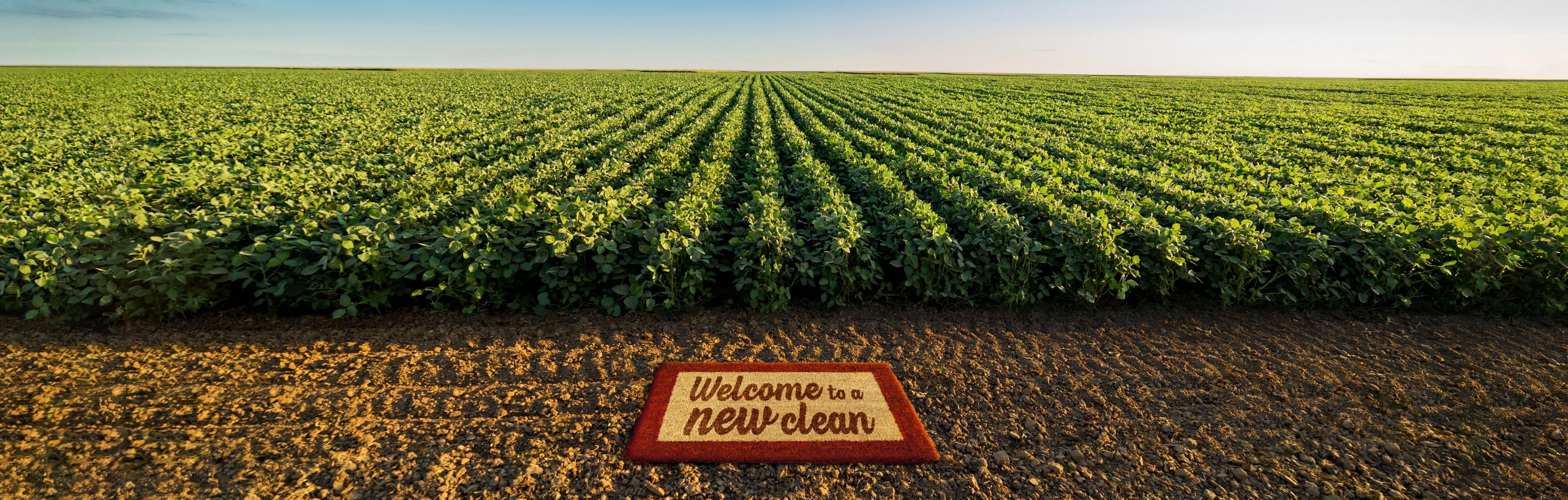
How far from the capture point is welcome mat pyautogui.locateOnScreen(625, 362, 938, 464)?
116 inches

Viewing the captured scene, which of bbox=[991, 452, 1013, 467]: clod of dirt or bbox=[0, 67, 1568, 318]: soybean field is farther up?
bbox=[0, 67, 1568, 318]: soybean field

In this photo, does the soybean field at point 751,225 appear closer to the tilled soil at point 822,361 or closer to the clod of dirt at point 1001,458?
the tilled soil at point 822,361

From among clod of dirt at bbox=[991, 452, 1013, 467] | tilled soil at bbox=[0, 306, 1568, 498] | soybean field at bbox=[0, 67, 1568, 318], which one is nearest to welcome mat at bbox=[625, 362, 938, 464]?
tilled soil at bbox=[0, 306, 1568, 498]

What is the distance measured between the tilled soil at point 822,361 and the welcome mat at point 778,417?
0.32ft

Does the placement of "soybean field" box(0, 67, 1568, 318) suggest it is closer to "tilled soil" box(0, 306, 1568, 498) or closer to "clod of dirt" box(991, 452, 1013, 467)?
"tilled soil" box(0, 306, 1568, 498)

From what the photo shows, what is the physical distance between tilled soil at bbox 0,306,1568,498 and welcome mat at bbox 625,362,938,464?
97mm

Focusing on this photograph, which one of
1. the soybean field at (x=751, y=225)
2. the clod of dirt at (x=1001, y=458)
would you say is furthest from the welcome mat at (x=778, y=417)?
the soybean field at (x=751, y=225)

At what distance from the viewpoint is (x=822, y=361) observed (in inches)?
157

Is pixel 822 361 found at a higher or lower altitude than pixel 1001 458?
higher

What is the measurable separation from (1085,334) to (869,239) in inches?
78.1

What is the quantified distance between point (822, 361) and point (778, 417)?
810 millimetres

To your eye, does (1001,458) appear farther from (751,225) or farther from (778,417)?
(751,225)

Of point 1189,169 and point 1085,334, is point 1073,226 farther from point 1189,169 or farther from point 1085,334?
point 1189,169

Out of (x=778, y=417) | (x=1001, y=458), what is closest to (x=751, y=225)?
(x=778, y=417)
